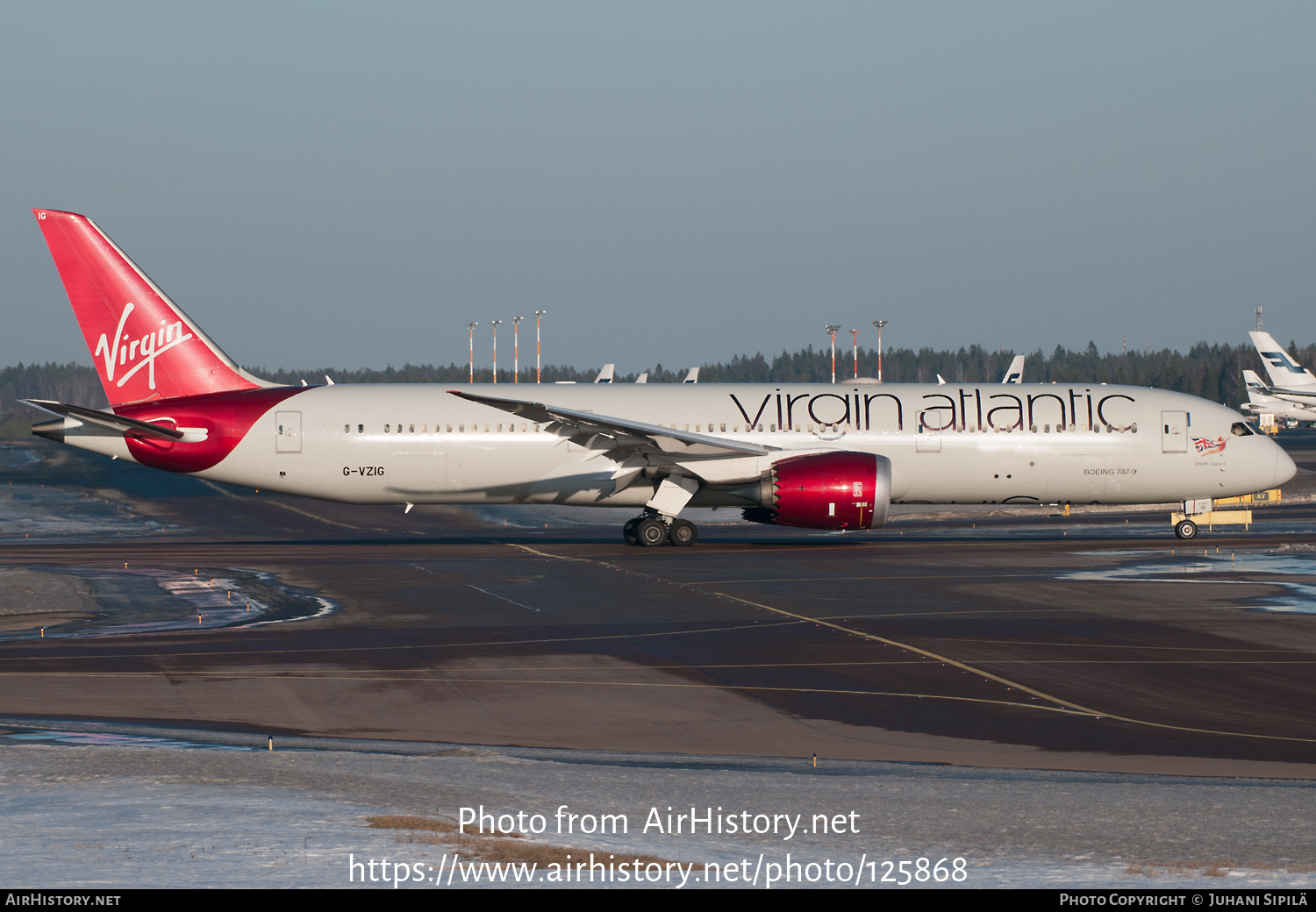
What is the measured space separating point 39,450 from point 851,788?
378ft

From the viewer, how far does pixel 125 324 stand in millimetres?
35875

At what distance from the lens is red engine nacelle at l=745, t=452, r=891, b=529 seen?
33438 mm

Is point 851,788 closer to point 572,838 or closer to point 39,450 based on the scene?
point 572,838

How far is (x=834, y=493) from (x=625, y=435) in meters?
5.58

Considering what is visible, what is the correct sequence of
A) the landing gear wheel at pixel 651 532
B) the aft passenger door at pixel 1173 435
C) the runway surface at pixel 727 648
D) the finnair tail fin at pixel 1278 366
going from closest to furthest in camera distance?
the runway surface at pixel 727 648 → the landing gear wheel at pixel 651 532 → the aft passenger door at pixel 1173 435 → the finnair tail fin at pixel 1278 366

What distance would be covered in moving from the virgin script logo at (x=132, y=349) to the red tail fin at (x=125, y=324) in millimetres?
24

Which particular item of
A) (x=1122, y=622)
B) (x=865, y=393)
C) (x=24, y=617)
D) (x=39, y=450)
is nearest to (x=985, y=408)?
(x=865, y=393)

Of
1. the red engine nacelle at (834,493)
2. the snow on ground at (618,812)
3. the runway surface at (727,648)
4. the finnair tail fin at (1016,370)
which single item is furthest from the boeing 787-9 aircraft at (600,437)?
the snow on ground at (618,812)

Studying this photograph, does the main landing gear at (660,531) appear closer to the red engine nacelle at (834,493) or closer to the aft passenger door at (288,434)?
the red engine nacelle at (834,493)

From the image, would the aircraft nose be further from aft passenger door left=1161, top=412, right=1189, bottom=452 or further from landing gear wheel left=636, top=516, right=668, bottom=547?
landing gear wheel left=636, top=516, right=668, bottom=547

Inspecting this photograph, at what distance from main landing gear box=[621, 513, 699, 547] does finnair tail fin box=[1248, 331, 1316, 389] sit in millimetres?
92482

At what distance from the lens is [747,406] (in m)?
36.7

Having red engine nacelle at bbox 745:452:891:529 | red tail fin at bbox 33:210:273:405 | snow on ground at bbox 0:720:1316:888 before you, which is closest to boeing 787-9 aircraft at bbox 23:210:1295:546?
red tail fin at bbox 33:210:273:405

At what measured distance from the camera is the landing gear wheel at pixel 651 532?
117 ft
